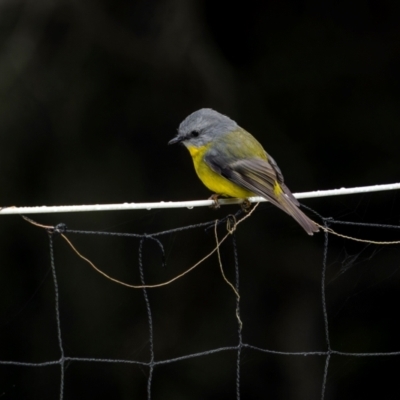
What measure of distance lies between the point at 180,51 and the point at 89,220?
1279mm

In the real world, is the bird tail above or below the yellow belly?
below

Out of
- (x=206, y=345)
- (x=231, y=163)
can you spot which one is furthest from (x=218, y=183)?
(x=206, y=345)

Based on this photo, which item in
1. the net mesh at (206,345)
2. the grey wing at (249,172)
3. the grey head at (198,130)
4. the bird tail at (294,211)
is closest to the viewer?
the bird tail at (294,211)

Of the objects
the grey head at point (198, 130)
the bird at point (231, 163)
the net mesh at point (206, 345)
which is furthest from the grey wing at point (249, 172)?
the net mesh at point (206, 345)

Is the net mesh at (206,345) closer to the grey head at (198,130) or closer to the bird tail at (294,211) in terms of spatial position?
the grey head at (198,130)

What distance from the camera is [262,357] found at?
5715 millimetres

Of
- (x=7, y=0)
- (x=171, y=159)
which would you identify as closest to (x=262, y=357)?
(x=171, y=159)

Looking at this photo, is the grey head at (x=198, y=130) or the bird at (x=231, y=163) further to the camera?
the grey head at (x=198, y=130)

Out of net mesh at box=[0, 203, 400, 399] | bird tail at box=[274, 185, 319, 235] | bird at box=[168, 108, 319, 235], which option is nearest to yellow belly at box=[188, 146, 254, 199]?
bird at box=[168, 108, 319, 235]

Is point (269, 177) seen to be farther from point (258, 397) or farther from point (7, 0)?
point (258, 397)

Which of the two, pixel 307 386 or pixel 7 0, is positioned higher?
pixel 7 0

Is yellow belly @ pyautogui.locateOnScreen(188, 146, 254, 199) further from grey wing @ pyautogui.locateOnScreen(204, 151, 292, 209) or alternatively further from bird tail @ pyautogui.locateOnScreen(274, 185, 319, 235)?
bird tail @ pyautogui.locateOnScreen(274, 185, 319, 235)

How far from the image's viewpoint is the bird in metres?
3.38

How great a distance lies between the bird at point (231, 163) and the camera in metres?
3.38
